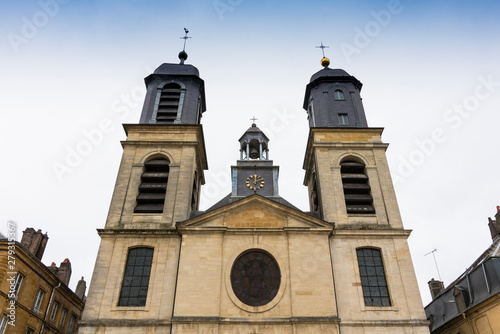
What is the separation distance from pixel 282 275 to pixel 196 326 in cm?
348

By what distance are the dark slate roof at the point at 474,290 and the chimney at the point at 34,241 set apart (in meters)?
18.4

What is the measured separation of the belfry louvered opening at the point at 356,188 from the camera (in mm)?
16609

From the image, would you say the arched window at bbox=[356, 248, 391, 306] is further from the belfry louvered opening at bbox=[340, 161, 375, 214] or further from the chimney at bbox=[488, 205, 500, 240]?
the chimney at bbox=[488, 205, 500, 240]

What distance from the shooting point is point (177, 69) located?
70.2 ft

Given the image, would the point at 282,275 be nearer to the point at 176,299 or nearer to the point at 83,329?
the point at 176,299

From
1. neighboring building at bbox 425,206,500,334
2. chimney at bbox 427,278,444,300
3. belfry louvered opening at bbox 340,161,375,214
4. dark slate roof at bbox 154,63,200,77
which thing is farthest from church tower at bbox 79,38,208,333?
chimney at bbox 427,278,444,300

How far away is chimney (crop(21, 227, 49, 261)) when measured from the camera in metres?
17.9

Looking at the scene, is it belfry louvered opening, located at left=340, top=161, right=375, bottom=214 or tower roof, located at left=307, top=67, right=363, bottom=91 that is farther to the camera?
tower roof, located at left=307, top=67, right=363, bottom=91

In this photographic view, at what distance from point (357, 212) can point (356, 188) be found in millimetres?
1160

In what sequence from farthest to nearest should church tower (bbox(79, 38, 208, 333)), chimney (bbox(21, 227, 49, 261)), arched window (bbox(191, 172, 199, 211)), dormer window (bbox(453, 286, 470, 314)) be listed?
arched window (bbox(191, 172, 199, 211))
chimney (bbox(21, 227, 49, 261))
dormer window (bbox(453, 286, 470, 314))
church tower (bbox(79, 38, 208, 333))

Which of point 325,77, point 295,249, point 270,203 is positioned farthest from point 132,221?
point 325,77

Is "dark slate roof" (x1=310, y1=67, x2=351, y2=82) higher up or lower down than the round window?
higher up

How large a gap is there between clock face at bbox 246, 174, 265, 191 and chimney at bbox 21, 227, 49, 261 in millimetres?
10026

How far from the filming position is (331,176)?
1736 cm
